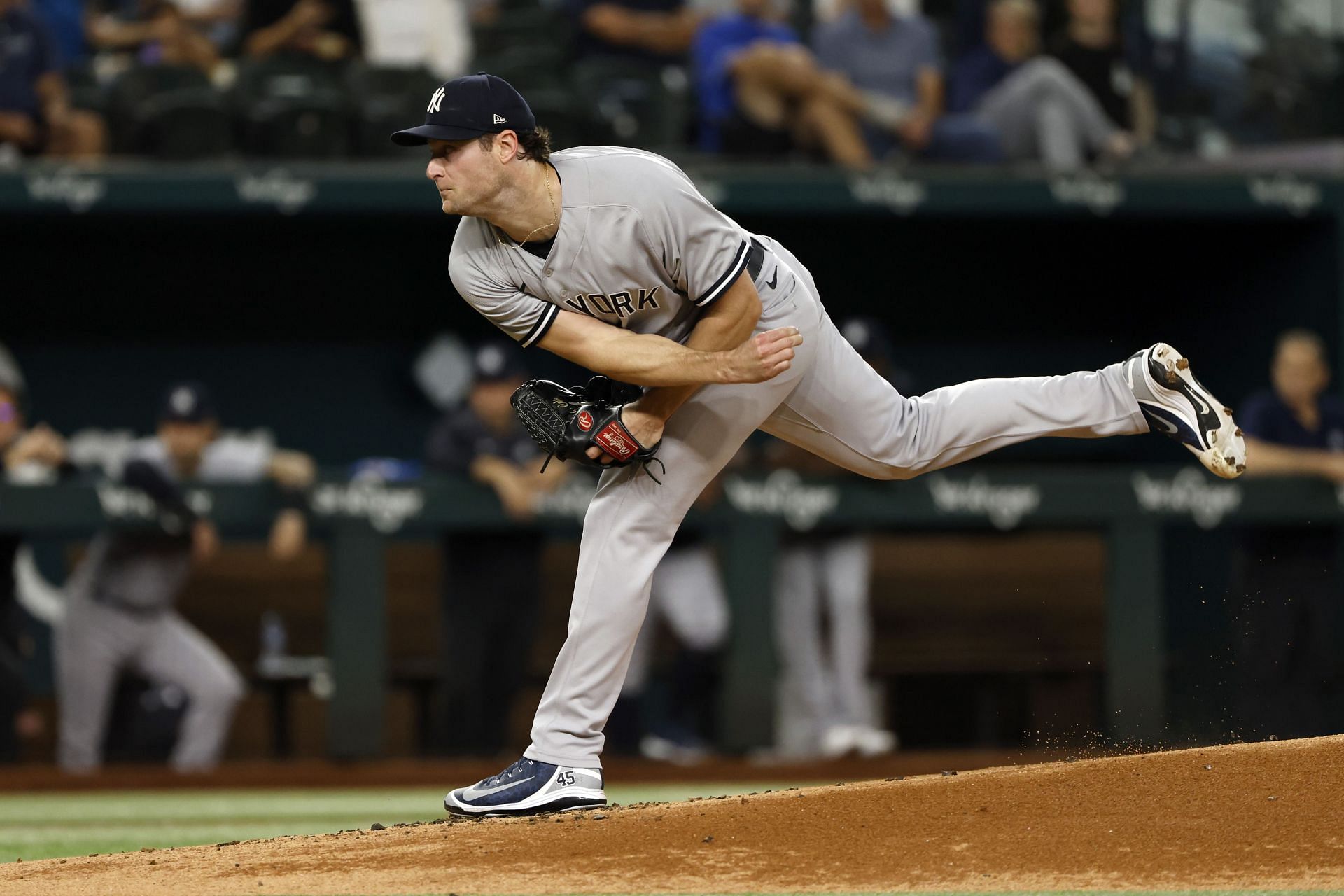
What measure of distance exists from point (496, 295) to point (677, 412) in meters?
0.50

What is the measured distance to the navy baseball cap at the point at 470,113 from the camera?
12.2 feet

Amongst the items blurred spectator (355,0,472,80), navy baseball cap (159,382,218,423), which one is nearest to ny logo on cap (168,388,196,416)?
navy baseball cap (159,382,218,423)

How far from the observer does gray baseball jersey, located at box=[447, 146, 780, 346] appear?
381cm

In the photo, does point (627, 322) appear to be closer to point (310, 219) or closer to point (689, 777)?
point (689, 777)

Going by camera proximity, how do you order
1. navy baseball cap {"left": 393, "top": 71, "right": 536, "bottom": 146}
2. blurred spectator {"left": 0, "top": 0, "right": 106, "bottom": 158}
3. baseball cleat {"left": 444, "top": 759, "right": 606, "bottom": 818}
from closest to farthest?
navy baseball cap {"left": 393, "top": 71, "right": 536, "bottom": 146} → baseball cleat {"left": 444, "top": 759, "right": 606, "bottom": 818} → blurred spectator {"left": 0, "top": 0, "right": 106, "bottom": 158}

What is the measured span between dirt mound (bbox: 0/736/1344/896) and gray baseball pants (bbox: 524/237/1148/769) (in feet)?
0.96

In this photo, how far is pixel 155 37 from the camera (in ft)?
30.9

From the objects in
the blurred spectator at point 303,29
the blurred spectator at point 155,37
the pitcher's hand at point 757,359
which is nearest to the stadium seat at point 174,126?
the blurred spectator at point 155,37

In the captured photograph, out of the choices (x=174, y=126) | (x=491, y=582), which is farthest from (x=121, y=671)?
(x=174, y=126)

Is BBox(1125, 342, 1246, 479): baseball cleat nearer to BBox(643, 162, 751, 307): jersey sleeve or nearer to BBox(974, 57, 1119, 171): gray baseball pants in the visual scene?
BBox(643, 162, 751, 307): jersey sleeve

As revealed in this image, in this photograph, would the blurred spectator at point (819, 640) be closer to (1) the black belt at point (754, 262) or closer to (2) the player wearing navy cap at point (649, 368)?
(2) the player wearing navy cap at point (649, 368)

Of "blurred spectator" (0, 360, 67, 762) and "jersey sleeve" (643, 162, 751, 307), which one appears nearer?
"jersey sleeve" (643, 162, 751, 307)

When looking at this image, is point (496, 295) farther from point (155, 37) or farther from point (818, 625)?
point (155, 37)

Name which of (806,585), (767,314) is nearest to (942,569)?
(806,585)
